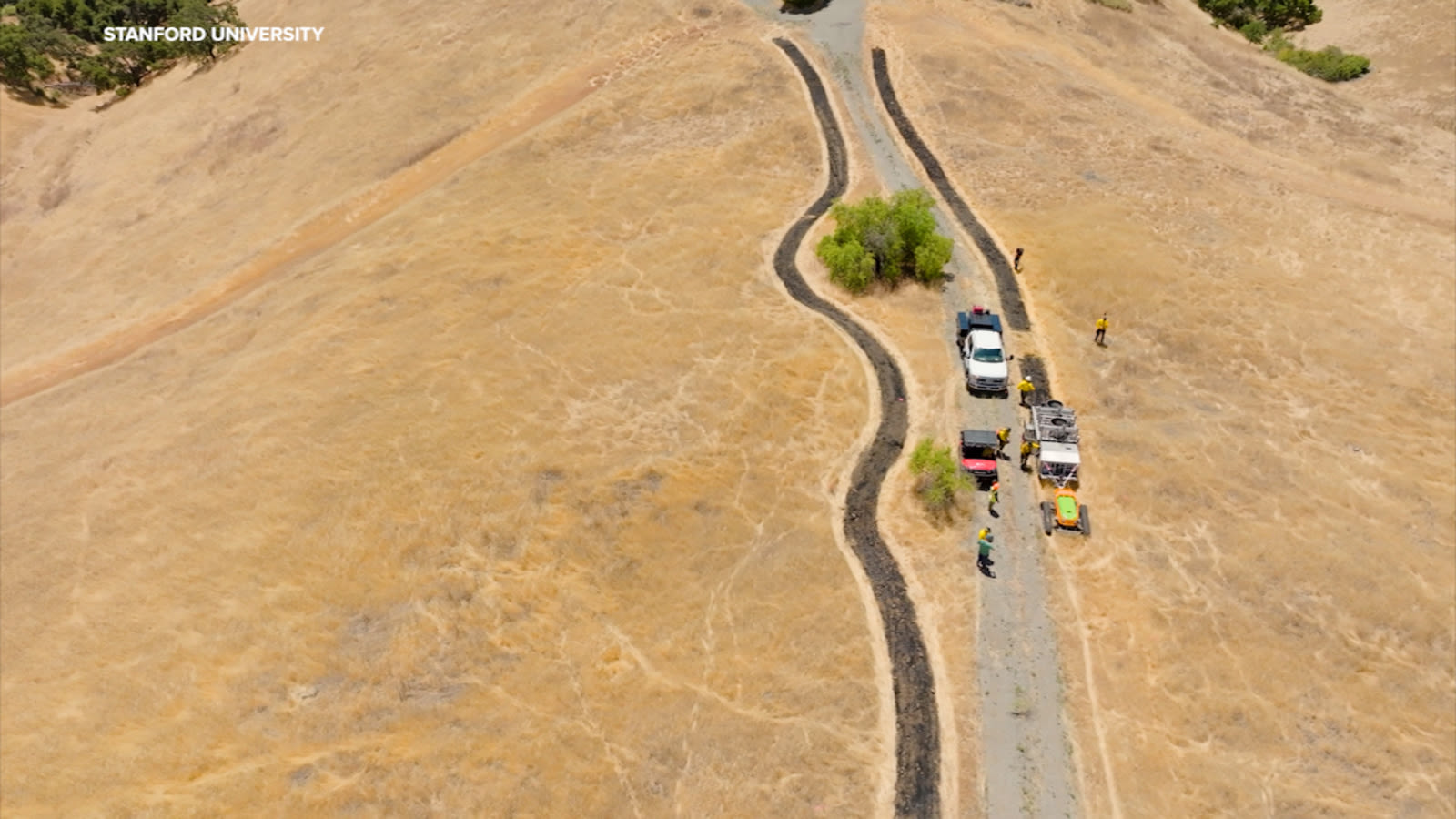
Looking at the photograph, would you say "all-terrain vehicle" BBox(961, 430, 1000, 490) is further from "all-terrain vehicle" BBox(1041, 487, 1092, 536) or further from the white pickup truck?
the white pickup truck

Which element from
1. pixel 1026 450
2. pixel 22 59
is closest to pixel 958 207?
pixel 1026 450

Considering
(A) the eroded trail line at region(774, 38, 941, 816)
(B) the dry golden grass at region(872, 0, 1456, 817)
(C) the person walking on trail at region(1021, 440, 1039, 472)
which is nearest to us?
(A) the eroded trail line at region(774, 38, 941, 816)

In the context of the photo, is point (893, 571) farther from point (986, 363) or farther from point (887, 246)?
point (887, 246)

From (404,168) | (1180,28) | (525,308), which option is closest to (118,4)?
(404,168)

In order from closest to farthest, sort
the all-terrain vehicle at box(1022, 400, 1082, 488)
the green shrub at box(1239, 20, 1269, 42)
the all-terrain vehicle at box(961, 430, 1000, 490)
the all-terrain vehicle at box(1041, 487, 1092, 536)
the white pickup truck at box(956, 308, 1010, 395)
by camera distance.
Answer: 1. the all-terrain vehicle at box(1041, 487, 1092, 536)
2. the all-terrain vehicle at box(1022, 400, 1082, 488)
3. the all-terrain vehicle at box(961, 430, 1000, 490)
4. the white pickup truck at box(956, 308, 1010, 395)
5. the green shrub at box(1239, 20, 1269, 42)

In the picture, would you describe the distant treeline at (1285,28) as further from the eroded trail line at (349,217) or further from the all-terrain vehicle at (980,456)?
the all-terrain vehicle at (980,456)

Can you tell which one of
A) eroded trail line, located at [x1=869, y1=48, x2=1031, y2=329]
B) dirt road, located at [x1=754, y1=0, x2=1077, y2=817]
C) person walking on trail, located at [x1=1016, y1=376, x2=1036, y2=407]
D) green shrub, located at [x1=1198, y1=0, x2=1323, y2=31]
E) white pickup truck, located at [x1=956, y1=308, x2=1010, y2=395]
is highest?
green shrub, located at [x1=1198, y1=0, x2=1323, y2=31]

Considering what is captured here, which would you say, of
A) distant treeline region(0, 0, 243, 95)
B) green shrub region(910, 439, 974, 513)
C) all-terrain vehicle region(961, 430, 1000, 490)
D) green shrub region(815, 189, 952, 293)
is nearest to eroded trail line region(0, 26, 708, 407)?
green shrub region(815, 189, 952, 293)
